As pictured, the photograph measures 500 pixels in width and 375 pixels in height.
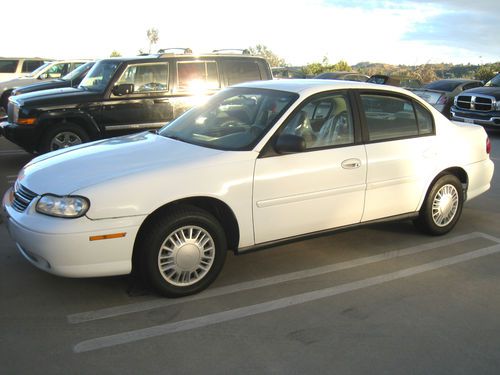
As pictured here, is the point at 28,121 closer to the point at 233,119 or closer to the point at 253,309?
the point at 233,119

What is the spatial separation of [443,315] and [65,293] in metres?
2.87

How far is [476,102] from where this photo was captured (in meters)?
13.6

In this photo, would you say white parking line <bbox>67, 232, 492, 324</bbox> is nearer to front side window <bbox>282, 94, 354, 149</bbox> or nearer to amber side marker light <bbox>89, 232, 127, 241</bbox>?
Answer: amber side marker light <bbox>89, 232, 127, 241</bbox>

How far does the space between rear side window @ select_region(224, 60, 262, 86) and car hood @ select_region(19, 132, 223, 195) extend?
16.4 feet

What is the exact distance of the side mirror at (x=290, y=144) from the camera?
13.6 feet

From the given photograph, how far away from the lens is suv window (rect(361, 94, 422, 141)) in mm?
4832

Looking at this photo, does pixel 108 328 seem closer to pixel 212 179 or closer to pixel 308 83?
pixel 212 179

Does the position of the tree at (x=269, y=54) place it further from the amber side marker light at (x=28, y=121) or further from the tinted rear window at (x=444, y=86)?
the amber side marker light at (x=28, y=121)

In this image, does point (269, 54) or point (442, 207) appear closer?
point (442, 207)

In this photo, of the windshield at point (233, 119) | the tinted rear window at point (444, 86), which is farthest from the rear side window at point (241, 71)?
the tinted rear window at point (444, 86)

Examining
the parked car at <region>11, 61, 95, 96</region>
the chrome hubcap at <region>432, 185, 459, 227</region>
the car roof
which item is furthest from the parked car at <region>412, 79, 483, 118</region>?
the car roof

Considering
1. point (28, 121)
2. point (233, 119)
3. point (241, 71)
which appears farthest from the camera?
point (241, 71)

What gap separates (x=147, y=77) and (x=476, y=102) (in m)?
9.00

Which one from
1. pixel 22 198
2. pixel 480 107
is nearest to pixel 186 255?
pixel 22 198
